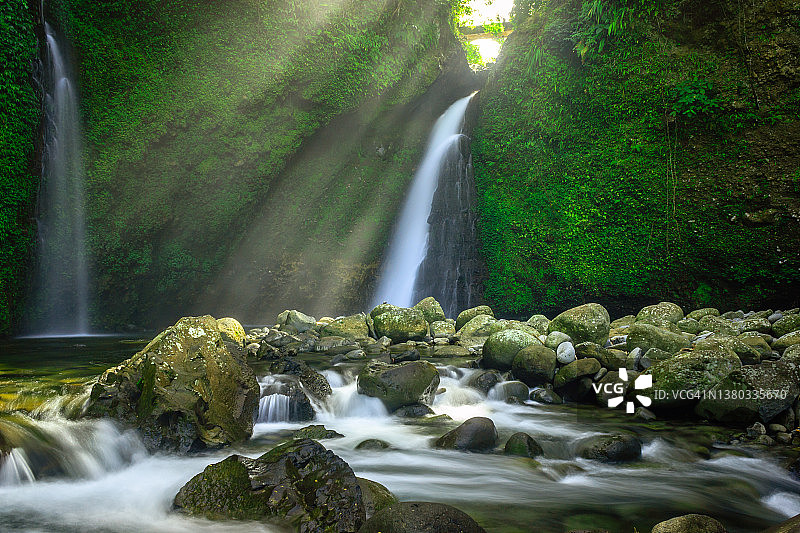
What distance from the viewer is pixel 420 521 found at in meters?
2.07

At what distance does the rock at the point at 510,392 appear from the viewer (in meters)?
5.76

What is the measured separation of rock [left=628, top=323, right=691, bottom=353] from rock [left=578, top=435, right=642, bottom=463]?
230 cm

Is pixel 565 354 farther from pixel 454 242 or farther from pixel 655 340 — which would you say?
pixel 454 242

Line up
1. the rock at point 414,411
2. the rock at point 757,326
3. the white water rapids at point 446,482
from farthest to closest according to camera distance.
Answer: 1. the rock at point 757,326
2. the rock at point 414,411
3. the white water rapids at point 446,482

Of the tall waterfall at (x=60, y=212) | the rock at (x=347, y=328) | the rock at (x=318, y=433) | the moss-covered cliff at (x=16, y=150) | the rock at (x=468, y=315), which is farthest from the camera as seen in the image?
the tall waterfall at (x=60, y=212)

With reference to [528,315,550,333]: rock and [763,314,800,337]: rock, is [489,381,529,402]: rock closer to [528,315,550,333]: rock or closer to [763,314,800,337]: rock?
[528,315,550,333]: rock

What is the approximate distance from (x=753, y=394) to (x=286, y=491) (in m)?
4.21

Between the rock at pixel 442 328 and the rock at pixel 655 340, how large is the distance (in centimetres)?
327

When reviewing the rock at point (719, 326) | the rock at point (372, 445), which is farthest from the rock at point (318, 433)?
the rock at point (719, 326)

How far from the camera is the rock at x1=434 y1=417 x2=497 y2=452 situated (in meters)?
4.15

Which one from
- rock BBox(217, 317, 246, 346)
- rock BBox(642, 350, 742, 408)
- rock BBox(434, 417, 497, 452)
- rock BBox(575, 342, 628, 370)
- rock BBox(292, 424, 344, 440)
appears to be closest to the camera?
rock BBox(434, 417, 497, 452)

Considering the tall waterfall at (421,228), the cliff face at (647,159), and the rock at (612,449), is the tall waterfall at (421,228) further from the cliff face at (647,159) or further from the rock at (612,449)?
the rock at (612,449)

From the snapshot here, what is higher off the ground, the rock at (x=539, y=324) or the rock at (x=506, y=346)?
the rock at (x=539, y=324)

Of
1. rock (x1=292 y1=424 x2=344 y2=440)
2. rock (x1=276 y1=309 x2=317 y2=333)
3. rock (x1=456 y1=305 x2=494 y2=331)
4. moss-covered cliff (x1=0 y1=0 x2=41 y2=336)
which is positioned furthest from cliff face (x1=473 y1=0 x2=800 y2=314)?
moss-covered cliff (x1=0 y1=0 x2=41 y2=336)
